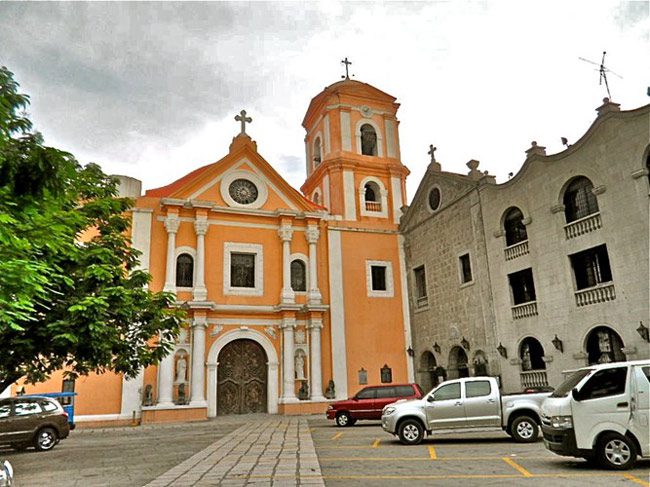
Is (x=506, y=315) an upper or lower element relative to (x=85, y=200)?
lower

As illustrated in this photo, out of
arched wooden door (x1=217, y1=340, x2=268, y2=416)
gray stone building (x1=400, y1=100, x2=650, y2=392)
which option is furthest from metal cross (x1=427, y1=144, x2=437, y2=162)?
arched wooden door (x1=217, y1=340, x2=268, y2=416)

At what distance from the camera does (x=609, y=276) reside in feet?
48.5

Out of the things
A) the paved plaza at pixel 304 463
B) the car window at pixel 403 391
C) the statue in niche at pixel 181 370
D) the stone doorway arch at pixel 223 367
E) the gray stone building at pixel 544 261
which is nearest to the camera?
the paved plaza at pixel 304 463

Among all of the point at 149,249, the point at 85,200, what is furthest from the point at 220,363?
the point at 85,200

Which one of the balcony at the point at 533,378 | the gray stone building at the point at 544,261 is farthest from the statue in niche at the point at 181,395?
the balcony at the point at 533,378

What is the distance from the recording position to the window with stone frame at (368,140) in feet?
94.1

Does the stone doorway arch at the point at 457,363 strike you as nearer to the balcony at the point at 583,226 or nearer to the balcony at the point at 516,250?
the balcony at the point at 516,250

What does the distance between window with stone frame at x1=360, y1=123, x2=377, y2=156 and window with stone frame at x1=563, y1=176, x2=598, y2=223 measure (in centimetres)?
1356

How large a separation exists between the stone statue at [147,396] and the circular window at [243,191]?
9228 mm

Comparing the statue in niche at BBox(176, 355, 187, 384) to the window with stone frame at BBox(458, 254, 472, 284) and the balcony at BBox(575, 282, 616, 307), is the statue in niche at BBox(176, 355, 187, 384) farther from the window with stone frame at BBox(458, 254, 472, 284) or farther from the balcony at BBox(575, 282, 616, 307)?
the balcony at BBox(575, 282, 616, 307)

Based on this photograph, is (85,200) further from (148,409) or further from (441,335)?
(441,335)

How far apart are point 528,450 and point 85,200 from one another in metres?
12.0

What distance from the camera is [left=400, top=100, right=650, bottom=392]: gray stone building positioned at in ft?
46.0

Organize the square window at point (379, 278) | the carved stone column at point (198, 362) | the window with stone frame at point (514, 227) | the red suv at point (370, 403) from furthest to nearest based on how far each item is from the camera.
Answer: the square window at point (379, 278) < the carved stone column at point (198, 362) < the window with stone frame at point (514, 227) < the red suv at point (370, 403)
